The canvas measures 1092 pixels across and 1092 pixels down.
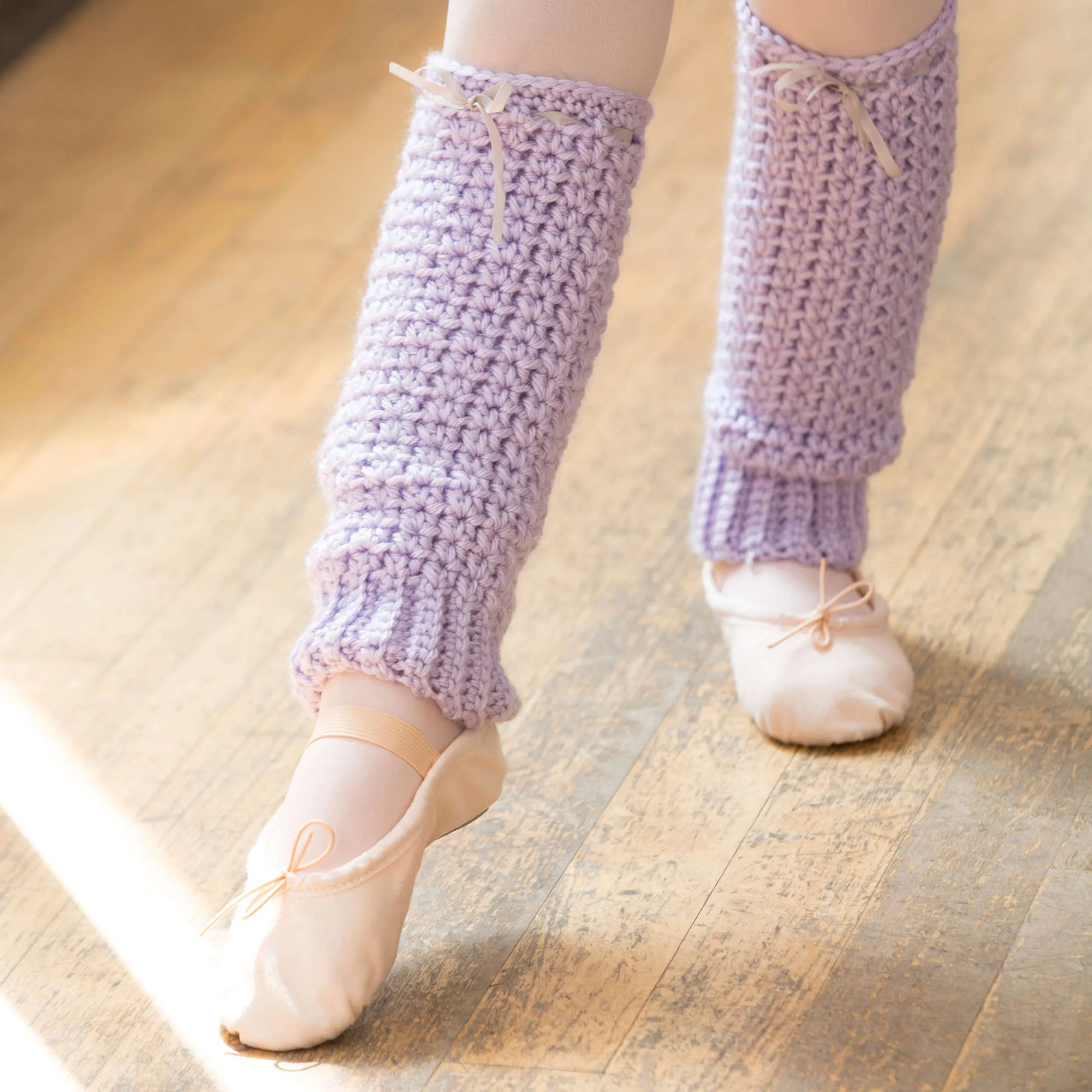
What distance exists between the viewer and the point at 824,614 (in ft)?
3.03

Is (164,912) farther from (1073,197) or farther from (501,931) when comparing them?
(1073,197)

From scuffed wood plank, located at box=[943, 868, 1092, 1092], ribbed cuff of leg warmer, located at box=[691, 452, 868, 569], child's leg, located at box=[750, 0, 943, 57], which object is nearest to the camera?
scuffed wood plank, located at box=[943, 868, 1092, 1092]

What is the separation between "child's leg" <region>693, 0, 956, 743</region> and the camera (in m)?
0.85

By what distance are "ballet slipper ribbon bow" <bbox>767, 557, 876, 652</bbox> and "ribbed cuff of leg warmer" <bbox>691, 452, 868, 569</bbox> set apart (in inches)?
0.9

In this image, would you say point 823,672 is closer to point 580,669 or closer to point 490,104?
point 580,669

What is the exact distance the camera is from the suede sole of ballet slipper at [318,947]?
702 millimetres

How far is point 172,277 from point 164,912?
2.64 ft

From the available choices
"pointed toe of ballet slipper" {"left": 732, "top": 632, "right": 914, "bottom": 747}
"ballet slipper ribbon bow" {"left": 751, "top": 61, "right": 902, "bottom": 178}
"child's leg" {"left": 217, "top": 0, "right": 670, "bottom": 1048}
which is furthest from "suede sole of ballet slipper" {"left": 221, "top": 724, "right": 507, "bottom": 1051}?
"ballet slipper ribbon bow" {"left": 751, "top": 61, "right": 902, "bottom": 178}

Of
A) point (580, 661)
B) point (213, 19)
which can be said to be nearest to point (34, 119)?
point (213, 19)

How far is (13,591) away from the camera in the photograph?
1.12 metres

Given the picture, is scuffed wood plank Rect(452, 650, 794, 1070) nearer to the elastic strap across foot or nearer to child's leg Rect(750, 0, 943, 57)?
the elastic strap across foot

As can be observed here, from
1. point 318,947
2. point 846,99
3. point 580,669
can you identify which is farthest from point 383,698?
point 846,99

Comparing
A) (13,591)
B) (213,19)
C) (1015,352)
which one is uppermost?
(1015,352)

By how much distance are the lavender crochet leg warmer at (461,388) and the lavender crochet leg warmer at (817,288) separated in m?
0.14
